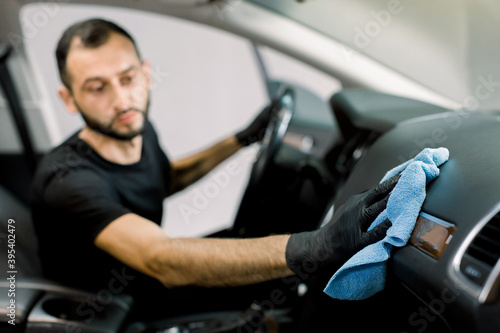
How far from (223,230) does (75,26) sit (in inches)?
29.0

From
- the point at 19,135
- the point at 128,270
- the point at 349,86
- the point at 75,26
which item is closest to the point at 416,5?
the point at 349,86

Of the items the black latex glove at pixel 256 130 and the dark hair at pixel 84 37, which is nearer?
the dark hair at pixel 84 37

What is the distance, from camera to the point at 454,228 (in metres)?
0.59

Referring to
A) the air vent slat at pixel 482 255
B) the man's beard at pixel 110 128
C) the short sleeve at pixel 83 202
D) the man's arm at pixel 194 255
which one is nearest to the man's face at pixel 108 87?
the man's beard at pixel 110 128

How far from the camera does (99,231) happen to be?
40.6 inches

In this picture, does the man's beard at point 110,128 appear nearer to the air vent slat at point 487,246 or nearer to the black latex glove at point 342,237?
the black latex glove at point 342,237

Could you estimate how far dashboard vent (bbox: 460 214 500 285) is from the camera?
20.0 inches

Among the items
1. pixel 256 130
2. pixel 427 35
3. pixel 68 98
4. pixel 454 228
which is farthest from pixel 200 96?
pixel 454 228

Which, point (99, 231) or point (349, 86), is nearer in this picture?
point (99, 231)

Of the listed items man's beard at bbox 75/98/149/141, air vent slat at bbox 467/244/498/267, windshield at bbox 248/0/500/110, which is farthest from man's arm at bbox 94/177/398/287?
windshield at bbox 248/0/500/110

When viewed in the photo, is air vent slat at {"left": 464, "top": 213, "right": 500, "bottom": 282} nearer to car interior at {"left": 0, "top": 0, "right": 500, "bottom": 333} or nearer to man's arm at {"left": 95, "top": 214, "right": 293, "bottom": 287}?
car interior at {"left": 0, "top": 0, "right": 500, "bottom": 333}

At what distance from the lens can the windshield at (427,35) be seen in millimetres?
1159

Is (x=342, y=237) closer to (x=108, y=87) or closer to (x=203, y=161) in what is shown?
(x=108, y=87)

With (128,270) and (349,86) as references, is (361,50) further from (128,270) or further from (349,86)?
(128,270)
